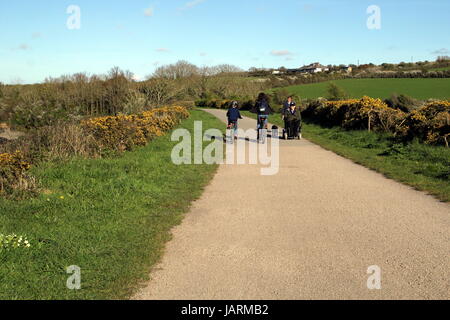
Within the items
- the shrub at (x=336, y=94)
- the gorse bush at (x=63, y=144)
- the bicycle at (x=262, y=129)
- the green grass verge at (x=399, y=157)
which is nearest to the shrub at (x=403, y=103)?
the green grass verge at (x=399, y=157)

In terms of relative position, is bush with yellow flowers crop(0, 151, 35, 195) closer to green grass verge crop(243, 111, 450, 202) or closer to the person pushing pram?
green grass verge crop(243, 111, 450, 202)

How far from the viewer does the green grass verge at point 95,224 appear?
462 centimetres

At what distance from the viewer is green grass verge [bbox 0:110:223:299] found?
4.62 m

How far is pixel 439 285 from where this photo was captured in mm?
4395

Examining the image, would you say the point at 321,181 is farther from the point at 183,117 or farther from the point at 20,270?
the point at 183,117

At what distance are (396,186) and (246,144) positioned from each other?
8.37m

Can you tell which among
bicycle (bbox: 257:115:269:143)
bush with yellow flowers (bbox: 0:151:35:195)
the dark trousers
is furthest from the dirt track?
the dark trousers

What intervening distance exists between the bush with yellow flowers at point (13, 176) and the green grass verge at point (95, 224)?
0.42 m

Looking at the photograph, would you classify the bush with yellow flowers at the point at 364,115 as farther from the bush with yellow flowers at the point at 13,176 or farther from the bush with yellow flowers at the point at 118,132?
the bush with yellow flowers at the point at 13,176

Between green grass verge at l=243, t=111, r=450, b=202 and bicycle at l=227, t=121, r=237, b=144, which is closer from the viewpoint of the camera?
green grass verge at l=243, t=111, r=450, b=202

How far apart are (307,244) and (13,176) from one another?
5.85 meters

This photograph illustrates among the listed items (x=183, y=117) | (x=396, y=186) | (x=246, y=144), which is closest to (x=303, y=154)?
(x=246, y=144)

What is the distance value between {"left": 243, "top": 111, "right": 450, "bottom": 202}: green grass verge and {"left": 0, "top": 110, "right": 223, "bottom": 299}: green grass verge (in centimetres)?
486

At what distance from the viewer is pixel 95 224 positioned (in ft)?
21.4
